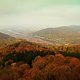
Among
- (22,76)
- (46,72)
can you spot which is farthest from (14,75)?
(46,72)

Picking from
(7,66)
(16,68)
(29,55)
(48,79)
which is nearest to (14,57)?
(29,55)

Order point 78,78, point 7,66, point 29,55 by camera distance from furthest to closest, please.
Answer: point 29,55 → point 7,66 → point 78,78

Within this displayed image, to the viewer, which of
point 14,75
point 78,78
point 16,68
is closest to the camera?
point 78,78

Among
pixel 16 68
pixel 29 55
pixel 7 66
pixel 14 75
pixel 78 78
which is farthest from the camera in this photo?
pixel 29 55

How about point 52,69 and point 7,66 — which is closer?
point 52,69

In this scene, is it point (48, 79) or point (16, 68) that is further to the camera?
point (16, 68)

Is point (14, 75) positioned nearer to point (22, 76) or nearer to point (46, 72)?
point (22, 76)

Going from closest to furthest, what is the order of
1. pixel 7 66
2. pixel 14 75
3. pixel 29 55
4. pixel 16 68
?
pixel 14 75 → pixel 16 68 → pixel 7 66 → pixel 29 55

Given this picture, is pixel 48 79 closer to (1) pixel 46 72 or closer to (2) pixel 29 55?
(1) pixel 46 72
